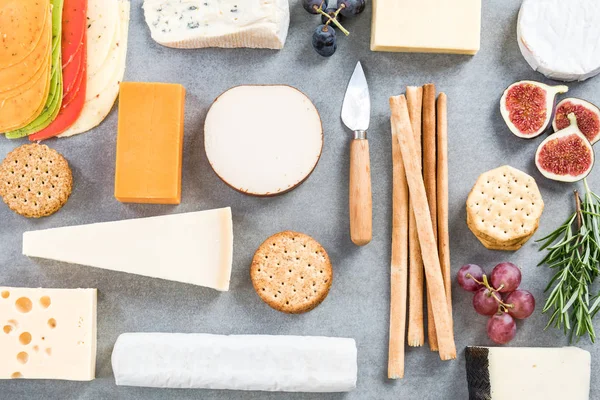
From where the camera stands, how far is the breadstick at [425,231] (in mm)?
2336

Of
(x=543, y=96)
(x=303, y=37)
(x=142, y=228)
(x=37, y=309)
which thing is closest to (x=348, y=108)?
(x=303, y=37)

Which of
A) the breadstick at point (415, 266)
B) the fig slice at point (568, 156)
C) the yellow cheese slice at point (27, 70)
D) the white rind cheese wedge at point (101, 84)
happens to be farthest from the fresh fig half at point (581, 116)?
the yellow cheese slice at point (27, 70)

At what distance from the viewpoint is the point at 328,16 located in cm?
239

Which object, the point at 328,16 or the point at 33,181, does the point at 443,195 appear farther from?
the point at 33,181

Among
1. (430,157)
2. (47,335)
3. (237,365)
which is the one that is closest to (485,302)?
(430,157)

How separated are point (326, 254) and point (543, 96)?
102cm

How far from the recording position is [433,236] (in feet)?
7.73

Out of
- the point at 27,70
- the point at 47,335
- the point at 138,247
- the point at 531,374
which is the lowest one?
the point at 531,374

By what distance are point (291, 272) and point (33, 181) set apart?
102 centimetres

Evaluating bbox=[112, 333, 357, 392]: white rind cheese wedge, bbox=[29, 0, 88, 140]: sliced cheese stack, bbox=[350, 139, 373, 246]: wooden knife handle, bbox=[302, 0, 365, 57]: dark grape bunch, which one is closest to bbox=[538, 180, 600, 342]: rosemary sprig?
bbox=[350, 139, 373, 246]: wooden knife handle

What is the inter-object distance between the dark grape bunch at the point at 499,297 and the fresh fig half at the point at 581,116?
58 cm

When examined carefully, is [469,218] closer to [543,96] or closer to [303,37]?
[543,96]

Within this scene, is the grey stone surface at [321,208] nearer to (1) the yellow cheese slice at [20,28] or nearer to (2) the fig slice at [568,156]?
(2) the fig slice at [568,156]

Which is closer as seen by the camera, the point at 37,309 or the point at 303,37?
the point at 37,309
